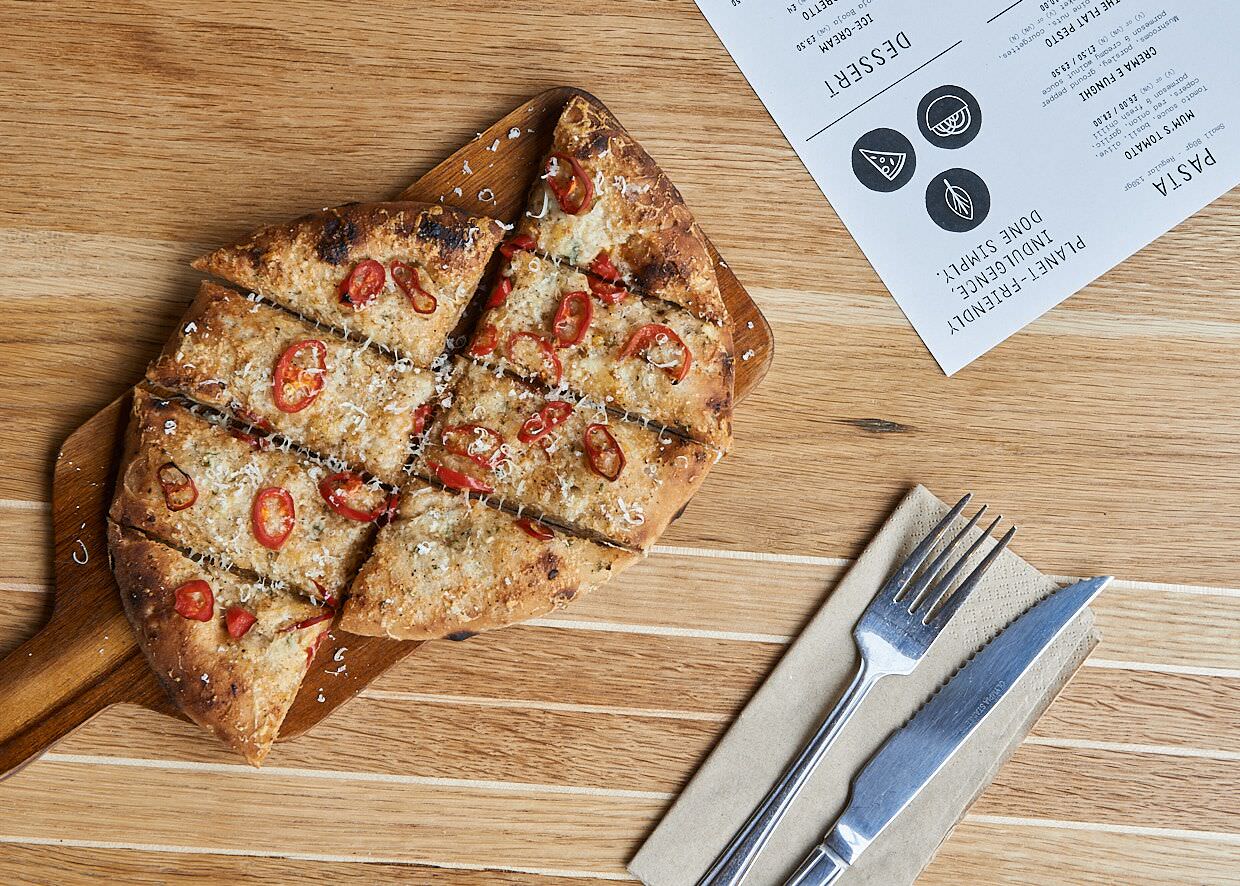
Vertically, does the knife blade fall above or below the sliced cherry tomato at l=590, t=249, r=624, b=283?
below

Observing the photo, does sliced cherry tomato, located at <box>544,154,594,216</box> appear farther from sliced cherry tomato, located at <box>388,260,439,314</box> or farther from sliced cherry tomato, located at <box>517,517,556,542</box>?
sliced cherry tomato, located at <box>517,517,556,542</box>

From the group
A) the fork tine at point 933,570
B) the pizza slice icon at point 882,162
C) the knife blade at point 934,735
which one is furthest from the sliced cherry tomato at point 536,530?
the pizza slice icon at point 882,162

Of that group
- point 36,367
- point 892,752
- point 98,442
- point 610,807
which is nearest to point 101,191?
point 36,367

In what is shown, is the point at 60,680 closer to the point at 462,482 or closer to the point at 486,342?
the point at 462,482

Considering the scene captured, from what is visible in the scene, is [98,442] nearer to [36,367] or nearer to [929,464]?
[36,367]

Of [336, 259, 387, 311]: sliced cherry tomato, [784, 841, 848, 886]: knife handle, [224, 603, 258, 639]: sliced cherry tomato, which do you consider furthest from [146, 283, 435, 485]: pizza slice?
[784, 841, 848, 886]: knife handle

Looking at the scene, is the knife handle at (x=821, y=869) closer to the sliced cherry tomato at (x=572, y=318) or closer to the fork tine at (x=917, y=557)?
the fork tine at (x=917, y=557)
